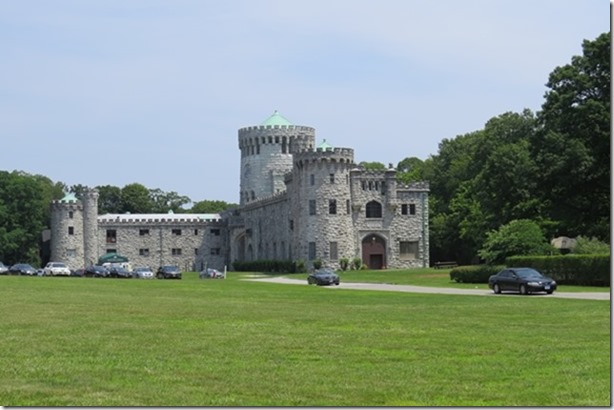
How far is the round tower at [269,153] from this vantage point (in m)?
128

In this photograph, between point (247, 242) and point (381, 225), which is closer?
point (381, 225)

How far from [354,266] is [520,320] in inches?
A: 2842

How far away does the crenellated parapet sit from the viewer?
326 ft

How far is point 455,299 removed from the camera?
40.4 meters

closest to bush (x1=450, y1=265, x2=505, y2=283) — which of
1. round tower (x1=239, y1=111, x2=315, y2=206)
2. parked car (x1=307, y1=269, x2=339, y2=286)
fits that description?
parked car (x1=307, y1=269, x2=339, y2=286)

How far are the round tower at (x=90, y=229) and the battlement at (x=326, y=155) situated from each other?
4046 centimetres

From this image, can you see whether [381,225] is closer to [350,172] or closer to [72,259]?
[350,172]

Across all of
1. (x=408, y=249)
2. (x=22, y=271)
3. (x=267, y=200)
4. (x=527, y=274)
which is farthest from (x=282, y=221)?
Answer: (x=527, y=274)

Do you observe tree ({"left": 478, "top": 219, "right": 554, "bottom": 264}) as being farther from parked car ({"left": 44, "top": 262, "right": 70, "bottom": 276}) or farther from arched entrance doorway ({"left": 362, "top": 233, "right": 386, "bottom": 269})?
parked car ({"left": 44, "top": 262, "right": 70, "bottom": 276})

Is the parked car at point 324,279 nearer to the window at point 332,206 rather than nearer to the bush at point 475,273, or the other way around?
the bush at point 475,273

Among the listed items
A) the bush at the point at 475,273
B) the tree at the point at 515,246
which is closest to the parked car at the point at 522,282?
the bush at the point at 475,273

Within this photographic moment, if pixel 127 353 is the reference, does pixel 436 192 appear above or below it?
above

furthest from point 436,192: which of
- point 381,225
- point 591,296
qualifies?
point 591,296

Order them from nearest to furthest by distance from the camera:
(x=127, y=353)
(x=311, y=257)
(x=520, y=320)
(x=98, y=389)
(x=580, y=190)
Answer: (x=98, y=389) < (x=127, y=353) < (x=520, y=320) < (x=580, y=190) < (x=311, y=257)
